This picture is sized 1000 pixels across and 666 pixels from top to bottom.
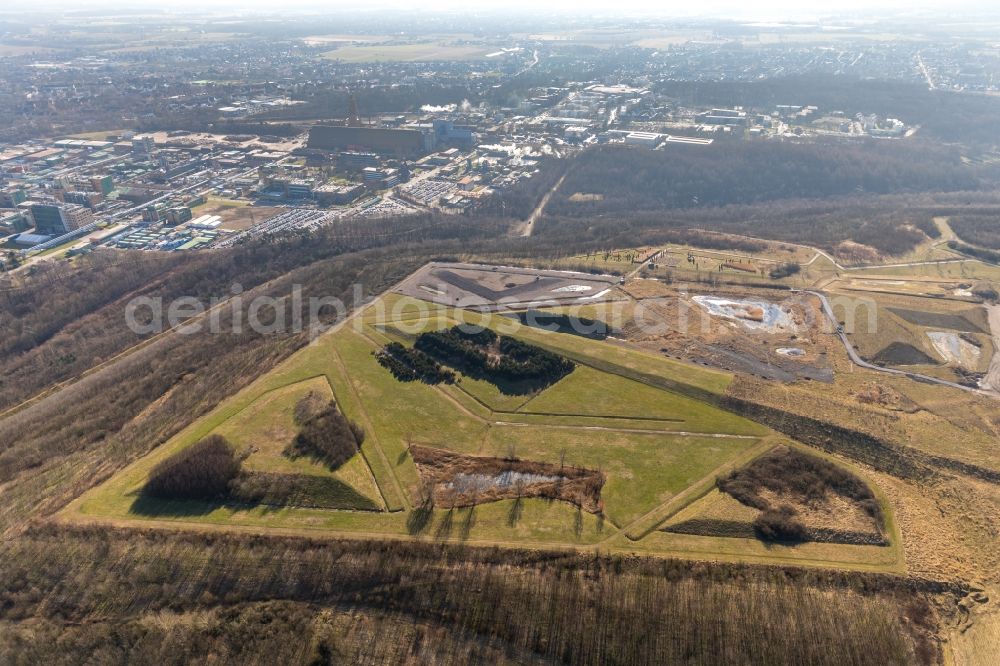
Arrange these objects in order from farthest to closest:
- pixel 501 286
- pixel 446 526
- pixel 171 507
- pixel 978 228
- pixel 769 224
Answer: pixel 769 224, pixel 978 228, pixel 501 286, pixel 171 507, pixel 446 526

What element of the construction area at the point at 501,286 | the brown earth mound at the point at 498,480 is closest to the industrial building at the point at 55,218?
the construction area at the point at 501,286

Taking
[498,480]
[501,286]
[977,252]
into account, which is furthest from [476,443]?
[977,252]

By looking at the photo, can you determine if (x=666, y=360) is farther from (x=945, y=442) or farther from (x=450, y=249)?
(x=450, y=249)

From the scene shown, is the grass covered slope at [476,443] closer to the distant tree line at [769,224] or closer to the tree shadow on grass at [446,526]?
the tree shadow on grass at [446,526]

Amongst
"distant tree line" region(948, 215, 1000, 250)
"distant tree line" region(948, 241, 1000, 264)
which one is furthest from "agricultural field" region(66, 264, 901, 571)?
"distant tree line" region(948, 215, 1000, 250)

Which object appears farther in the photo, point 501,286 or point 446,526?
point 501,286

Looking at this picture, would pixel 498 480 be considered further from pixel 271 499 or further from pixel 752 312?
pixel 752 312
